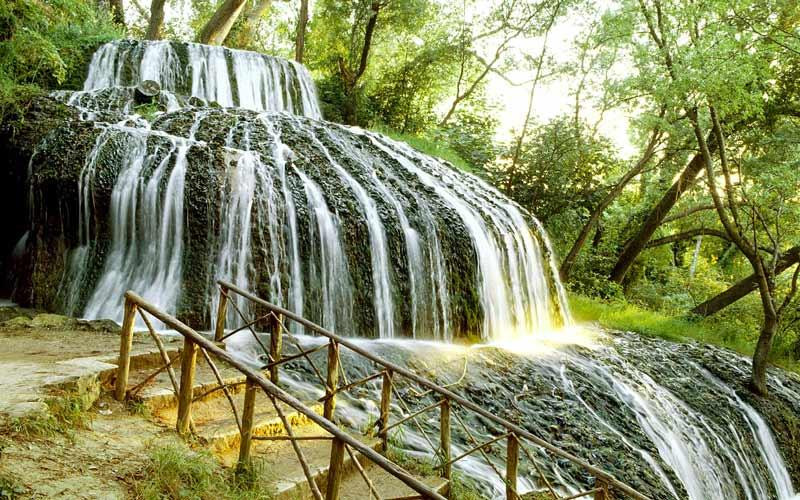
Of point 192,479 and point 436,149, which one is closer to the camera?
point 192,479

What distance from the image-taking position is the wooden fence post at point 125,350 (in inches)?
145

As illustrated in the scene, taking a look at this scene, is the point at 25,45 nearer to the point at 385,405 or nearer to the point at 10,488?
the point at 385,405

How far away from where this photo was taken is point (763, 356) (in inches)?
371

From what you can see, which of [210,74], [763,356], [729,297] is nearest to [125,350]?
[763,356]

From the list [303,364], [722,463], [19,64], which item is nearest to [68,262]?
[303,364]

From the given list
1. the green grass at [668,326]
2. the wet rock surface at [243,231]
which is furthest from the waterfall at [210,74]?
the green grass at [668,326]

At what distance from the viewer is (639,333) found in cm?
1172

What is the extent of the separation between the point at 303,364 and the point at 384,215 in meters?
3.07

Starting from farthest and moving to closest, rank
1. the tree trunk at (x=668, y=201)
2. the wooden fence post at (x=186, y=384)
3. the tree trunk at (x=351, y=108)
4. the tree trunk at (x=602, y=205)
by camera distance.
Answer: the tree trunk at (x=351, y=108) < the tree trunk at (x=668, y=201) < the tree trunk at (x=602, y=205) < the wooden fence post at (x=186, y=384)

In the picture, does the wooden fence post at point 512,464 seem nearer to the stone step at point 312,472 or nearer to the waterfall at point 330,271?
the stone step at point 312,472

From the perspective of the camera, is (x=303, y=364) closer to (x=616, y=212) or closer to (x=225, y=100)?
(x=225, y=100)

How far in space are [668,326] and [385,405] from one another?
10.5 meters

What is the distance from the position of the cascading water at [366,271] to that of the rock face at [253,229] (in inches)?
0.9

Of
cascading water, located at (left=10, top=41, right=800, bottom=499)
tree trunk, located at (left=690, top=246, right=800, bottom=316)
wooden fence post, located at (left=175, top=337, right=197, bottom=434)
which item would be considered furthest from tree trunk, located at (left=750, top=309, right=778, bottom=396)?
wooden fence post, located at (left=175, top=337, right=197, bottom=434)
